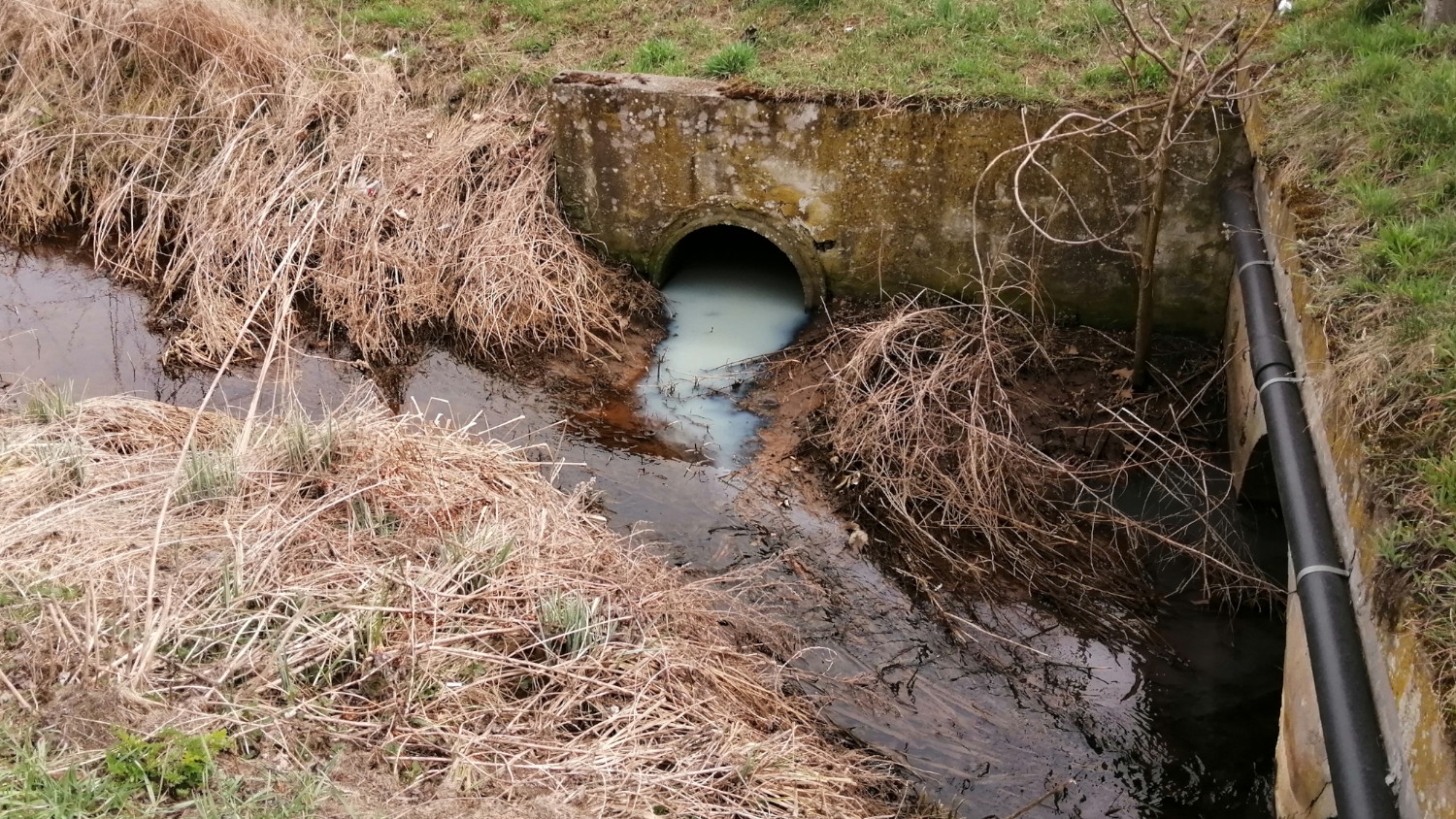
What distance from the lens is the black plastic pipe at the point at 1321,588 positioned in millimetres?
3361

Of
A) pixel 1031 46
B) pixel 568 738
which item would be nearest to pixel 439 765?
pixel 568 738

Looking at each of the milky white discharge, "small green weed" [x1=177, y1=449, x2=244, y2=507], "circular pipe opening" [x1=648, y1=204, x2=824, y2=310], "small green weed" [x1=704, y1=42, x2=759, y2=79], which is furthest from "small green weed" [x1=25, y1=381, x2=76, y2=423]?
"small green weed" [x1=704, y1=42, x2=759, y2=79]

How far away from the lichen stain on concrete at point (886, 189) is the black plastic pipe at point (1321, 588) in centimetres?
204

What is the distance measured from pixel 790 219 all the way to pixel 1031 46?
7.63ft

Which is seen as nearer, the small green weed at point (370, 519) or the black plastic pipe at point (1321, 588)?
the black plastic pipe at point (1321, 588)

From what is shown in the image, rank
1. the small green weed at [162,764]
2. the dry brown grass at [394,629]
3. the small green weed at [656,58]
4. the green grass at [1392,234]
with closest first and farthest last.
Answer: the small green weed at [162,764] < the green grass at [1392,234] < the dry brown grass at [394,629] < the small green weed at [656,58]

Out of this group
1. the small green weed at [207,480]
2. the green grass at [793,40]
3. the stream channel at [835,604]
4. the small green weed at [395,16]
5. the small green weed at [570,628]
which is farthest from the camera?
the small green weed at [395,16]

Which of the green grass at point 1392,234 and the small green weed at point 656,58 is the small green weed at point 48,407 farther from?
the green grass at point 1392,234

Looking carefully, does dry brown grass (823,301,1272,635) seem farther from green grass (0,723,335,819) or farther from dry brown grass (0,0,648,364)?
green grass (0,723,335,819)

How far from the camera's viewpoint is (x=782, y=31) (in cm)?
938

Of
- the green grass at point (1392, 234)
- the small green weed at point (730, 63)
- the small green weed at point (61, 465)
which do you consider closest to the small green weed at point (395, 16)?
the small green weed at point (730, 63)

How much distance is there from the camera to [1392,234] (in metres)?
5.12

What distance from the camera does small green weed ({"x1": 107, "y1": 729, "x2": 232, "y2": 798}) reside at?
3.58 meters

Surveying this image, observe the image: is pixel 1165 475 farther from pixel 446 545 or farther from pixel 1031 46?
pixel 446 545
